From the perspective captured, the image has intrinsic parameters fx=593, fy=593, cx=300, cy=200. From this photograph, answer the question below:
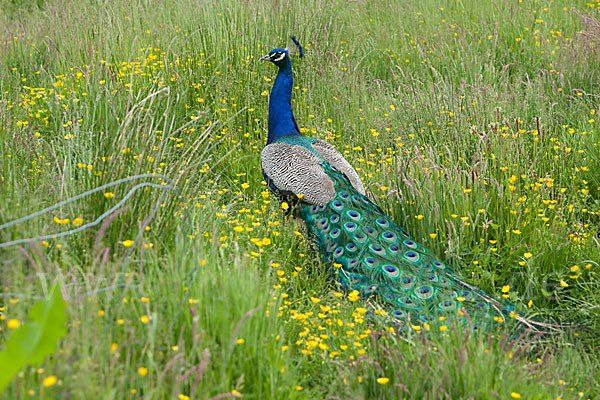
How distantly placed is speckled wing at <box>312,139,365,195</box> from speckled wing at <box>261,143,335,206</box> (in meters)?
0.10

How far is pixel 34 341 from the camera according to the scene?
5.29 ft

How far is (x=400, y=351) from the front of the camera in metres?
2.51

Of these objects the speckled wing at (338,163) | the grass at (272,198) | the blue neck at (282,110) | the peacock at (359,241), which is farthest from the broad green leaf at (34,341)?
the blue neck at (282,110)

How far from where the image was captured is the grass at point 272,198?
2246 millimetres

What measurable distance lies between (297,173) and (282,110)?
85 cm

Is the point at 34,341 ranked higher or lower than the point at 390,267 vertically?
higher

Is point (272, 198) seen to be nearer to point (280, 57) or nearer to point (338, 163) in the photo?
point (338, 163)

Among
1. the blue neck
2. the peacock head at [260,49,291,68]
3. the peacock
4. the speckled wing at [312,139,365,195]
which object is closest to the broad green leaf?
the peacock

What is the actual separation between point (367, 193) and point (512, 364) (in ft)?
6.85

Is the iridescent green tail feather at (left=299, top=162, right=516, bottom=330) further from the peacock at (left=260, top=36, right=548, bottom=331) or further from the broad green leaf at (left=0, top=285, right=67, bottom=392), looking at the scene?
the broad green leaf at (left=0, top=285, right=67, bottom=392)

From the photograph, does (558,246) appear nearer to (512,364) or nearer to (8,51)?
(512,364)

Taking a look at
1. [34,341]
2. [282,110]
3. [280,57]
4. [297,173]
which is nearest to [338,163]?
[297,173]

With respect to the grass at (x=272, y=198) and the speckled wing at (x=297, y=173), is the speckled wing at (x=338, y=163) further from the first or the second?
the grass at (x=272, y=198)

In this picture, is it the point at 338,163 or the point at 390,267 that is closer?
the point at 390,267
